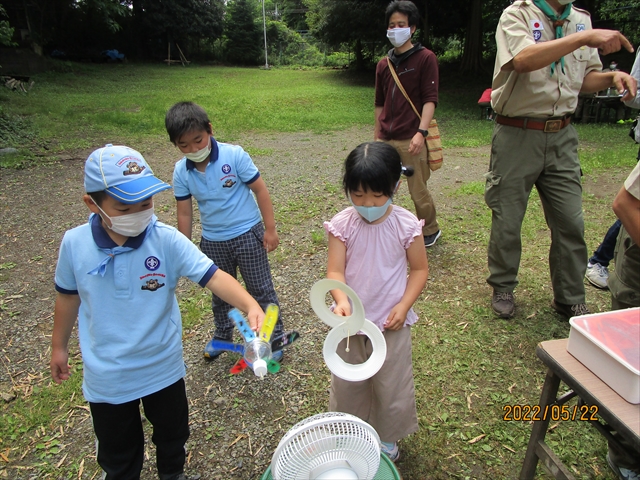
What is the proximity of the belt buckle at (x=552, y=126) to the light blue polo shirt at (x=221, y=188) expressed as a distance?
1.82 meters

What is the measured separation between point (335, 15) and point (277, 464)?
821 inches

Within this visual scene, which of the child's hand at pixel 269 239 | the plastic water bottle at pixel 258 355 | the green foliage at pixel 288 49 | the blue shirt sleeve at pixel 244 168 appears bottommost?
the child's hand at pixel 269 239

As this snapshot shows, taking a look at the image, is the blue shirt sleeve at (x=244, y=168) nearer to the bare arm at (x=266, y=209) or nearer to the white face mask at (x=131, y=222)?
the bare arm at (x=266, y=209)

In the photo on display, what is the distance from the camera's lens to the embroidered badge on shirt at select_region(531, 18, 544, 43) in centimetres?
268

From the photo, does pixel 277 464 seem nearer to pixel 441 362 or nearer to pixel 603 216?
pixel 441 362

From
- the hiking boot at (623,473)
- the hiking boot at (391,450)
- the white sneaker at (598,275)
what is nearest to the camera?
the hiking boot at (623,473)

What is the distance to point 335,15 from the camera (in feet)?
64.0

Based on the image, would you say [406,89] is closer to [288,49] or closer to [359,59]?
[359,59]

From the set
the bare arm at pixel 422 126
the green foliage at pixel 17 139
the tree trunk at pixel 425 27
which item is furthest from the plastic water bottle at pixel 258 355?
the tree trunk at pixel 425 27

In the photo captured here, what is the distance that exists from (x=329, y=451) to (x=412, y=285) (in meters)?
0.79

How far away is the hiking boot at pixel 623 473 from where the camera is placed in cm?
196

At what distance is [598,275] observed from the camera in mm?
3664

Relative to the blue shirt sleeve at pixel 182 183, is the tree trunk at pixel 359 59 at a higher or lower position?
higher
